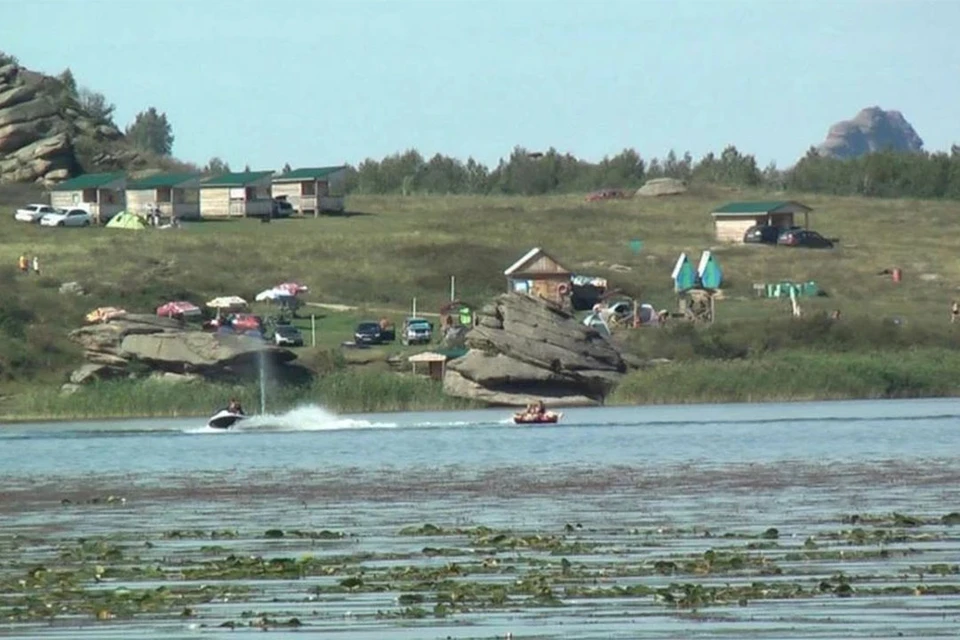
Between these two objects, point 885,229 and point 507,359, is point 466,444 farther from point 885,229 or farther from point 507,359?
point 885,229

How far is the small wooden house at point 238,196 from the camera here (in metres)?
163

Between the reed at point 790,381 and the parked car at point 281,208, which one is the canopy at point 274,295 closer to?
the reed at point 790,381

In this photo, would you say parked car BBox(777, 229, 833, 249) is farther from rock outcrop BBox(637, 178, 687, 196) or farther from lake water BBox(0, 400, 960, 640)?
lake water BBox(0, 400, 960, 640)

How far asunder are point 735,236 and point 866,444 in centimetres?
9445

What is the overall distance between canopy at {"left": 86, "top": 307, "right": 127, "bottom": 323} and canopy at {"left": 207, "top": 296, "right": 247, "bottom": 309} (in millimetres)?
8137

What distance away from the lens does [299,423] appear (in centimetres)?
8656

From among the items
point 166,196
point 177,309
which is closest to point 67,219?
point 166,196

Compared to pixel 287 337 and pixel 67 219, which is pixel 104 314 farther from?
pixel 67 219

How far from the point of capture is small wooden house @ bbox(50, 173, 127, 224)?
157m

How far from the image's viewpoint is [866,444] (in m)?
61.3

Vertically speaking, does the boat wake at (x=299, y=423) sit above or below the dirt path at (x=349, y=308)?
below

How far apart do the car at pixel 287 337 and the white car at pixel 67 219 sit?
46.6 meters

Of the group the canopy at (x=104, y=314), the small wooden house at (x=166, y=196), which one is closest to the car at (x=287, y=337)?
the canopy at (x=104, y=314)

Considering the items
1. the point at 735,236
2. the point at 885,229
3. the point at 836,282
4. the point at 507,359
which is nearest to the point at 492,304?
the point at 507,359
